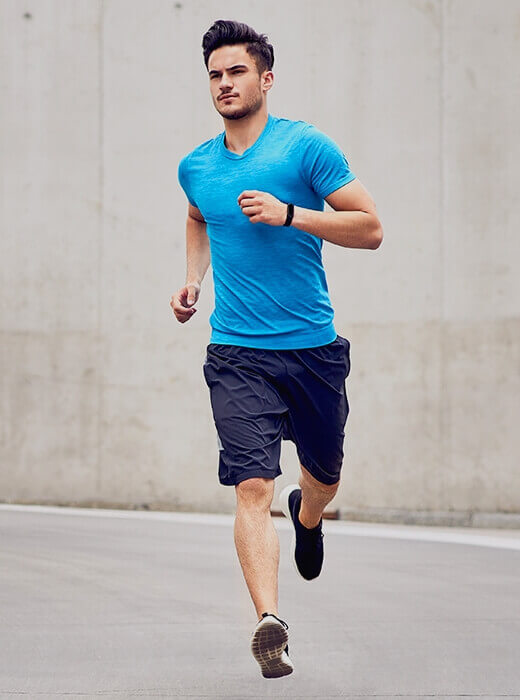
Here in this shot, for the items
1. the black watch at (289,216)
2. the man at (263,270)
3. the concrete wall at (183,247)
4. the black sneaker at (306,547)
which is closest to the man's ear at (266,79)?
the man at (263,270)

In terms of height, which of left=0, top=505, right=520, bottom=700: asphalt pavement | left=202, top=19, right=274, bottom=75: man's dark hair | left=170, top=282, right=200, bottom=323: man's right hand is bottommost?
left=0, top=505, right=520, bottom=700: asphalt pavement

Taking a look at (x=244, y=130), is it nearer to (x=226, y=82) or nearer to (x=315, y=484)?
(x=226, y=82)

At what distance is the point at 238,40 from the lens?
5070mm

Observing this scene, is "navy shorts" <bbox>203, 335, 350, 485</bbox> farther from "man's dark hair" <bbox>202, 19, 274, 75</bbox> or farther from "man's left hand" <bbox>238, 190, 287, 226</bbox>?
"man's dark hair" <bbox>202, 19, 274, 75</bbox>

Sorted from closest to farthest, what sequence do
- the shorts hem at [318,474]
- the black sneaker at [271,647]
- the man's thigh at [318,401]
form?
the black sneaker at [271,647]
the man's thigh at [318,401]
the shorts hem at [318,474]

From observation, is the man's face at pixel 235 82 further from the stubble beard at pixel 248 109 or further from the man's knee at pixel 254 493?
the man's knee at pixel 254 493

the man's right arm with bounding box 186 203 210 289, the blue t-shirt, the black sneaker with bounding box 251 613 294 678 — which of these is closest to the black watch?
the blue t-shirt

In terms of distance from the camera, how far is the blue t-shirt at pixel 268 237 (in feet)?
16.4

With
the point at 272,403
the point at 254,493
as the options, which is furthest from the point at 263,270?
the point at 254,493

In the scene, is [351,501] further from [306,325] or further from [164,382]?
[306,325]

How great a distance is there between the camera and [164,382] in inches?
536

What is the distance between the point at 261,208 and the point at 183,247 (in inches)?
352

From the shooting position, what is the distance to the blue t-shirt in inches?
196

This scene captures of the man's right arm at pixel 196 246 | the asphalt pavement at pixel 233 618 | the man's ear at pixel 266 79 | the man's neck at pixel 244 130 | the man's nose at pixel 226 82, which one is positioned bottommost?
the asphalt pavement at pixel 233 618
